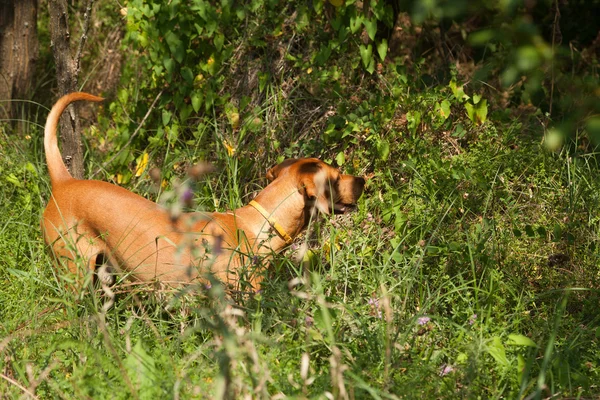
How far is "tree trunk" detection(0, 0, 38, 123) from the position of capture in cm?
601

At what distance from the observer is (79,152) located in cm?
501

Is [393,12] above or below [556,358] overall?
above

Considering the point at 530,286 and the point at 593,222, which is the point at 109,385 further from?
the point at 593,222

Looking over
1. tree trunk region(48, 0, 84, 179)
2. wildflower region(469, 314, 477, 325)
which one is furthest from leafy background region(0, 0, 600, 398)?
tree trunk region(48, 0, 84, 179)

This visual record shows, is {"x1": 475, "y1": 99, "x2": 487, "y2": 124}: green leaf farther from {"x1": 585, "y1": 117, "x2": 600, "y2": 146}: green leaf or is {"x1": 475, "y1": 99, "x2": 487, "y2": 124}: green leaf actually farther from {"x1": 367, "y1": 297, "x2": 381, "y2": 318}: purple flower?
{"x1": 585, "y1": 117, "x2": 600, "y2": 146}: green leaf

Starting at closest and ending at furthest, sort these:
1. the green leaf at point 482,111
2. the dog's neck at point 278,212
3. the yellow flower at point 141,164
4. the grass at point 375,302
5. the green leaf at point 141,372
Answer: the green leaf at point 141,372 < the grass at point 375,302 < the dog's neck at point 278,212 < the green leaf at point 482,111 < the yellow flower at point 141,164

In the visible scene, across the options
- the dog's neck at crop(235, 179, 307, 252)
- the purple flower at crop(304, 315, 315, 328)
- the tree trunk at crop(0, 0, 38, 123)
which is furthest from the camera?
the tree trunk at crop(0, 0, 38, 123)

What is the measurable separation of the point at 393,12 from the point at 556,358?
3064 mm

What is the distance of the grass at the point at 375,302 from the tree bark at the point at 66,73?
0.31 metres

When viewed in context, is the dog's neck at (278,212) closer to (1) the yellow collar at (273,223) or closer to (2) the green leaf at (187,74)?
(1) the yellow collar at (273,223)

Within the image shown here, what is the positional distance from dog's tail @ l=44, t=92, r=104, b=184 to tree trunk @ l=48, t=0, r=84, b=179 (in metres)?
0.52

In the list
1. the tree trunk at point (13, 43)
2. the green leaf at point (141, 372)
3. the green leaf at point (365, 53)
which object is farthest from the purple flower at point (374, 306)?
the tree trunk at point (13, 43)

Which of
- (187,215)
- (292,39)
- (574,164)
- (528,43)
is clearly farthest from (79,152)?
(528,43)

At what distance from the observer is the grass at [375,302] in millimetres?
2781
